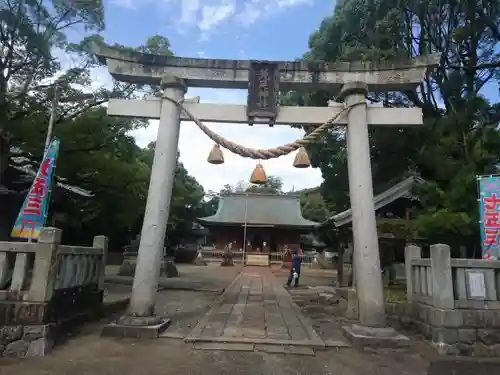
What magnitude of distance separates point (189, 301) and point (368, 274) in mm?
6943

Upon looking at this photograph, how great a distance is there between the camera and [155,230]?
7.13 metres

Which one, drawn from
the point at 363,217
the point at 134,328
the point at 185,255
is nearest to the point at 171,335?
the point at 134,328

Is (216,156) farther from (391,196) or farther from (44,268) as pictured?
(391,196)

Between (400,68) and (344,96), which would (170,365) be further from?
(400,68)

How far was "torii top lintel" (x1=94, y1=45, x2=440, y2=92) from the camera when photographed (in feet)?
25.9

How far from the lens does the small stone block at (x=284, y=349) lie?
5934 millimetres

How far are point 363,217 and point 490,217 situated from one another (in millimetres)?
3479

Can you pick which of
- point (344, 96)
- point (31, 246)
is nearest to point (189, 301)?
point (31, 246)

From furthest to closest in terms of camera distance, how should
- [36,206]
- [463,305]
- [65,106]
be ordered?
[65,106], [36,206], [463,305]

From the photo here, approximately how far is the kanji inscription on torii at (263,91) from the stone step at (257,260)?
2703 cm

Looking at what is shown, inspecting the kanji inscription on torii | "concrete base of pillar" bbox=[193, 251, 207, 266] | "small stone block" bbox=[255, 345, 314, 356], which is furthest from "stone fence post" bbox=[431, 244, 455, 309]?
"concrete base of pillar" bbox=[193, 251, 207, 266]

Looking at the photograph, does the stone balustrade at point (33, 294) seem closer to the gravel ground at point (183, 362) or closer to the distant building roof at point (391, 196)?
the gravel ground at point (183, 362)

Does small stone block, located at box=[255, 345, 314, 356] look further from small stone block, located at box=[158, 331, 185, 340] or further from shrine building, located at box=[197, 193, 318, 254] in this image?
shrine building, located at box=[197, 193, 318, 254]

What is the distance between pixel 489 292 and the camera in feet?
20.9
